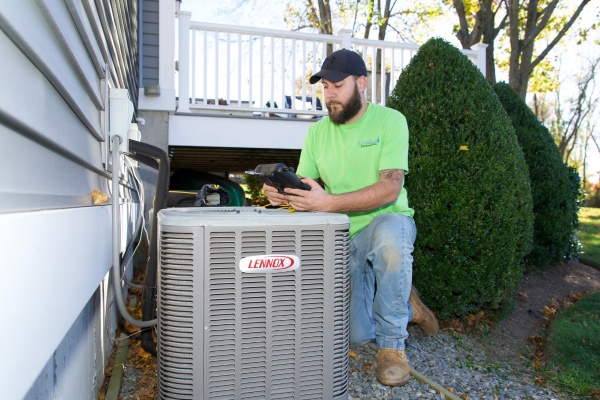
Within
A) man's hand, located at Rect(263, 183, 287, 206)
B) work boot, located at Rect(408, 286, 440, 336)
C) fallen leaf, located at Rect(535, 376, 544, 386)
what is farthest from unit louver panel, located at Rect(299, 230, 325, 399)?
fallen leaf, located at Rect(535, 376, 544, 386)

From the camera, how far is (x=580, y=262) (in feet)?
19.6

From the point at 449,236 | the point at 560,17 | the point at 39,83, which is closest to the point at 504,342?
the point at 449,236

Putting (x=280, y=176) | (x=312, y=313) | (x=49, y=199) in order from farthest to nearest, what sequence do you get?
(x=280, y=176) → (x=312, y=313) → (x=49, y=199)

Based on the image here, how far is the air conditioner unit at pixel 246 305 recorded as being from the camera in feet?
4.76

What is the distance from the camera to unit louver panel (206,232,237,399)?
4.76 ft

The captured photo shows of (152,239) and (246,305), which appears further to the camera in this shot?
(152,239)

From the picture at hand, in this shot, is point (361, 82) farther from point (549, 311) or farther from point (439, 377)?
point (549, 311)

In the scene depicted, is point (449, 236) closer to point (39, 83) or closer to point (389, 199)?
point (389, 199)

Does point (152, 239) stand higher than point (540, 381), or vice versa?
point (152, 239)

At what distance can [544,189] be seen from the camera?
497 centimetres

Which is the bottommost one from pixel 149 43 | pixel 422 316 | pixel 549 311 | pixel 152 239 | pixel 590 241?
pixel 549 311

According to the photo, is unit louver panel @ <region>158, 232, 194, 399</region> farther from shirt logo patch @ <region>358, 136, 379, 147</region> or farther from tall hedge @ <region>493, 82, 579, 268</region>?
tall hedge @ <region>493, 82, 579, 268</region>

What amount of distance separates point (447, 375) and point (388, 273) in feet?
2.51

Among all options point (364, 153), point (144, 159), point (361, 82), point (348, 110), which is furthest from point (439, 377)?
point (144, 159)
